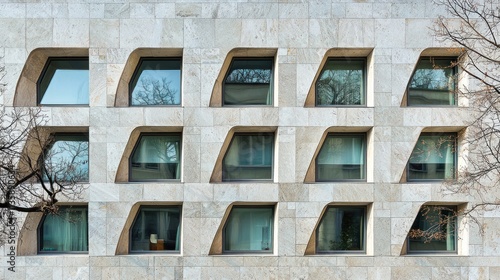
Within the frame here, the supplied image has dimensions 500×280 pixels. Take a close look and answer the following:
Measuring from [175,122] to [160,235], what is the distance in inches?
153

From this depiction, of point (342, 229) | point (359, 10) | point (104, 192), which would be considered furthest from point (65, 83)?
point (342, 229)

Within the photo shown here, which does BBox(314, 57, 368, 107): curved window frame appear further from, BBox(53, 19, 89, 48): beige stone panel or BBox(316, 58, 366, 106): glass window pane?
BBox(53, 19, 89, 48): beige stone panel

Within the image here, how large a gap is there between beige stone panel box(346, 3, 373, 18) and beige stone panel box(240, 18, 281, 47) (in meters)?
2.38

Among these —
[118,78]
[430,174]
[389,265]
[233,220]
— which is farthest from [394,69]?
[118,78]

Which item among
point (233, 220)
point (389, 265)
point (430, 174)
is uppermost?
point (430, 174)

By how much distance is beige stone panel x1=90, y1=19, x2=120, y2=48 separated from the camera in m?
13.6

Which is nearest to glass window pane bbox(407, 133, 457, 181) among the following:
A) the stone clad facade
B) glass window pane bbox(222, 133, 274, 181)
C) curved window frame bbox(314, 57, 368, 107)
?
the stone clad facade

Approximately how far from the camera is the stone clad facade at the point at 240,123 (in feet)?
44.7

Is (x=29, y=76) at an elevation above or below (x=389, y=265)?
above

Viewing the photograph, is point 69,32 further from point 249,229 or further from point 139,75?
point 249,229

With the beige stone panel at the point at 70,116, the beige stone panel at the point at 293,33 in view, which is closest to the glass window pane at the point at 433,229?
the beige stone panel at the point at 293,33

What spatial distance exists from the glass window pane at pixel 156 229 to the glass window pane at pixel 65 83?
440cm

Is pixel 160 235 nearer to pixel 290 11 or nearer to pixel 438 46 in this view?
pixel 290 11

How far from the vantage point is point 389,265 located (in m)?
13.7
